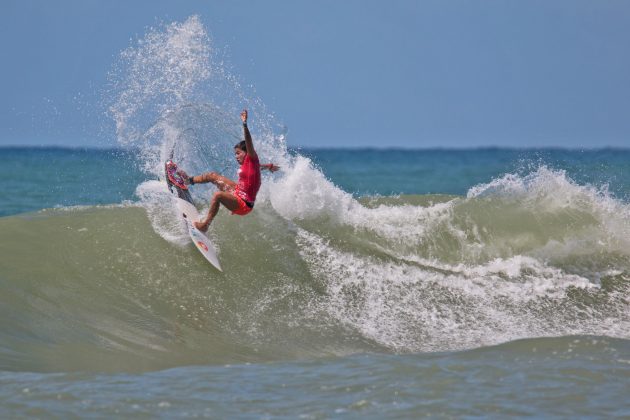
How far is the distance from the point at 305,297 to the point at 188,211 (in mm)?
1717

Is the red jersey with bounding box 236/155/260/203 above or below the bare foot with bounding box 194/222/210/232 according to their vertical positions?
above

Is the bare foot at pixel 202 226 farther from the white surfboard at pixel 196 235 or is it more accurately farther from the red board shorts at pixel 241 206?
the red board shorts at pixel 241 206

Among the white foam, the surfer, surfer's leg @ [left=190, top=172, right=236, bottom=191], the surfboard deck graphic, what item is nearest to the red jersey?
the surfer

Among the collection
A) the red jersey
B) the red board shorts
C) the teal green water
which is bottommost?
the teal green water

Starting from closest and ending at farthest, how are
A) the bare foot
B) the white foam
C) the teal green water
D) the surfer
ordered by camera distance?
the teal green water → the surfer → the bare foot → the white foam

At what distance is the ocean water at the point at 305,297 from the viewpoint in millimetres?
6289

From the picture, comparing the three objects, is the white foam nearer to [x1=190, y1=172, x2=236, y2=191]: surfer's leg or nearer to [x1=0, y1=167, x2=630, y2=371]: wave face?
[x1=0, y1=167, x2=630, y2=371]: wave face

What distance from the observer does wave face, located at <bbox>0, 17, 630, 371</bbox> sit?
8.38 metres

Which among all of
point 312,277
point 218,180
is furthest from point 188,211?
point 312,277

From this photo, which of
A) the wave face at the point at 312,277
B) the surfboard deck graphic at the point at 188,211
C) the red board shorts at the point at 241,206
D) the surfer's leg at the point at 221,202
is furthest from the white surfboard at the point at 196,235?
the red board shorts at the point at 241,206

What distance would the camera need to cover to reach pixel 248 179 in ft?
31.6

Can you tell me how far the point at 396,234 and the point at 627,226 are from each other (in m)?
3.10

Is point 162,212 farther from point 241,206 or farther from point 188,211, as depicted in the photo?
point 241,206

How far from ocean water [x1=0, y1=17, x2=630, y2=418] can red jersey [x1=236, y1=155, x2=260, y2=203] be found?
95 cm
